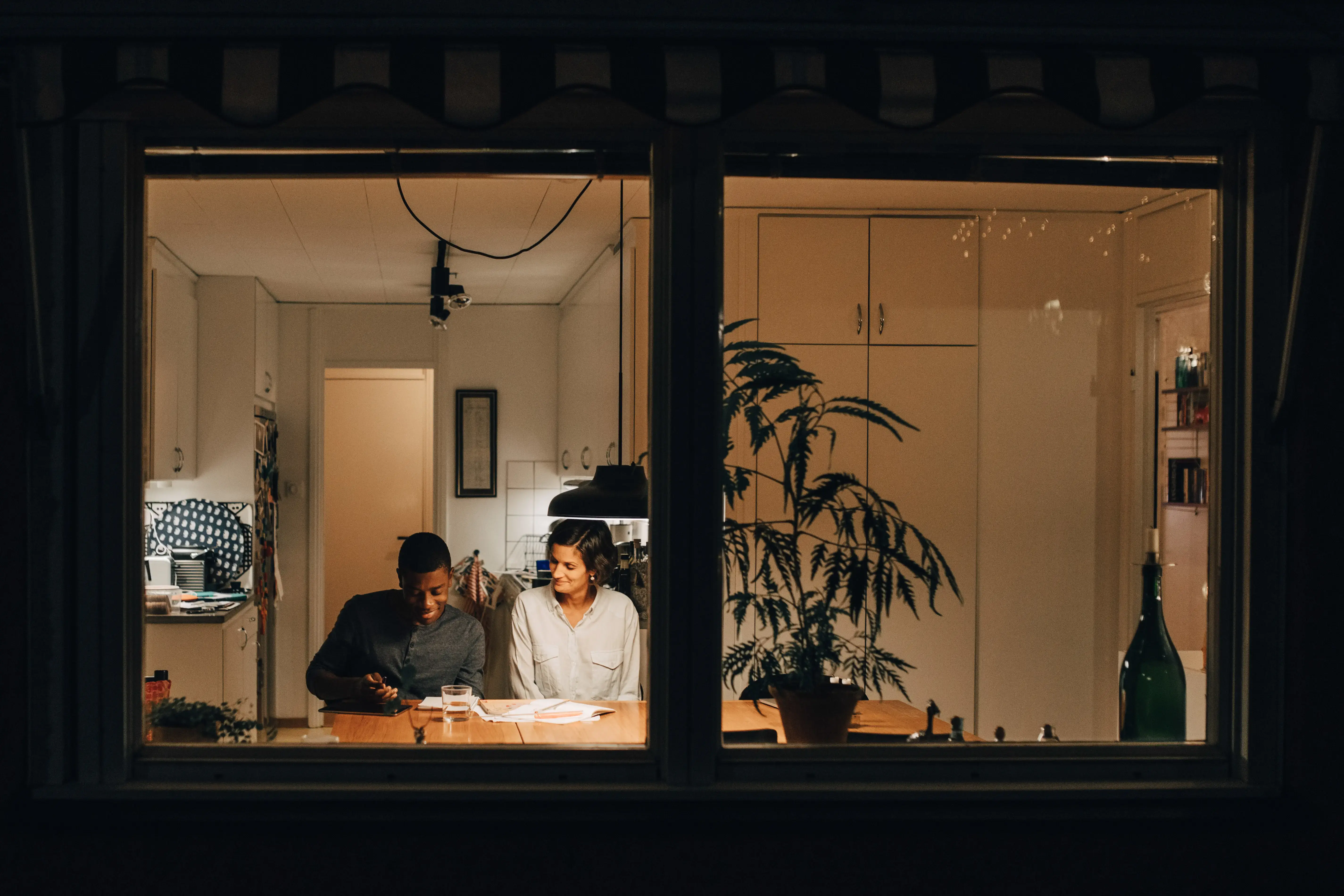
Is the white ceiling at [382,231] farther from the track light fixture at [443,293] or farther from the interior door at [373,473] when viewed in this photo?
the interior door at [373,473]

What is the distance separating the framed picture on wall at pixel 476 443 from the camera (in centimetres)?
673

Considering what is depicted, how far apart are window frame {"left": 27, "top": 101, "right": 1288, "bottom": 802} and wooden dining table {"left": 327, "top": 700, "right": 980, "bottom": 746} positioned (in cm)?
54

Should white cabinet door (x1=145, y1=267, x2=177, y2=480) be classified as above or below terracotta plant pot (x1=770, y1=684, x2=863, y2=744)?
above

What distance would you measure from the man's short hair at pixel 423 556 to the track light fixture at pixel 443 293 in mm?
1719

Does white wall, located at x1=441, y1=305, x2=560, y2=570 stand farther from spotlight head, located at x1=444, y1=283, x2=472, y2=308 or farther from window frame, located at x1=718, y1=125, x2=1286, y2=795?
window frame, located at x1=718, y1=125, x2=1286, y2=795

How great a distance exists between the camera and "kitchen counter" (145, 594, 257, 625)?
4652 mm

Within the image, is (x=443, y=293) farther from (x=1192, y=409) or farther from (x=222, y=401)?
(x=1192, y=409)

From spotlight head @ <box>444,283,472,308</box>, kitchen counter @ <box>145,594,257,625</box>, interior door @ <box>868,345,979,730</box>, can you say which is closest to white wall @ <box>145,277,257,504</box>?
kitchen counter @ <box>145,594,257,625</box>

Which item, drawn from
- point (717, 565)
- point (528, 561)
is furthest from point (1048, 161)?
point (528, 561)

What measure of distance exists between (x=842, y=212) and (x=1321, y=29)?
2247mm

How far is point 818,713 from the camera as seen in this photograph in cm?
189

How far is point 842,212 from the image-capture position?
12.8ft

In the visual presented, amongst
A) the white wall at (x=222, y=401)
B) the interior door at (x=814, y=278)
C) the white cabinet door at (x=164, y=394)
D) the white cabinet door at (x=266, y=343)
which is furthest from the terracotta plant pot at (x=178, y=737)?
the white cabinet door at (x=266, y=343)

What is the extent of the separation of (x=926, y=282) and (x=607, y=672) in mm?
1901
